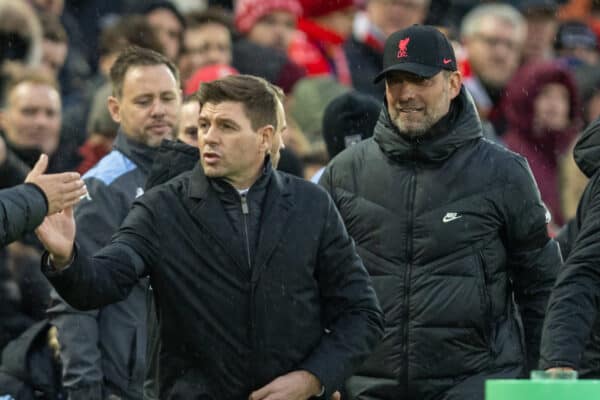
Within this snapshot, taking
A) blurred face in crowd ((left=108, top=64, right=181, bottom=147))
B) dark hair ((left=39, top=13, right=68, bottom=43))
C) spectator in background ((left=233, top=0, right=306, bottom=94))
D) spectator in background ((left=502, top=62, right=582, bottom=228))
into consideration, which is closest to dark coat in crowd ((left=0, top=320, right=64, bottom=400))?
blurred face in crowd ((left=108, top=64, right=181, bottom=147))

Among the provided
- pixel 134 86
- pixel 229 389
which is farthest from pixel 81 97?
pixel 229 389

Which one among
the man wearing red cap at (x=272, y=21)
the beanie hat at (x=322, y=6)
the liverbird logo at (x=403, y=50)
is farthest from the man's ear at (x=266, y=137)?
the beanie hat at (x=322, y=6)

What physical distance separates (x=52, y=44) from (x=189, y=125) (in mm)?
3853

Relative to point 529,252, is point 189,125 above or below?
above

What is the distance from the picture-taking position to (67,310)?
9.69m

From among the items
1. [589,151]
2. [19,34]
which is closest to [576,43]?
[19,34]

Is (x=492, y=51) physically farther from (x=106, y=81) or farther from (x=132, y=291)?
(x=132, y=291)

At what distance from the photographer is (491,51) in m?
14.7

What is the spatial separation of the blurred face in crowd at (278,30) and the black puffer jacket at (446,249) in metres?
5.33

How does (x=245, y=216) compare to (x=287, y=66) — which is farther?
(x=287, y=66)

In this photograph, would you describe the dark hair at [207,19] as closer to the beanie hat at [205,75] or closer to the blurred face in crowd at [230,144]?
the beanie hat at [205,75]

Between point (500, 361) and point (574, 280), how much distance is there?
3.90 ft

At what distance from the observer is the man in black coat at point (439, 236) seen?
350 inches

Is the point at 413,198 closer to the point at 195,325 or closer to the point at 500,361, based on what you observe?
the point at 500,361
